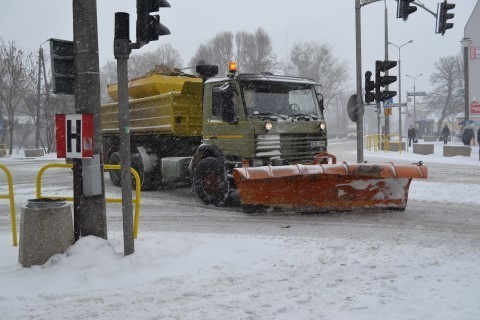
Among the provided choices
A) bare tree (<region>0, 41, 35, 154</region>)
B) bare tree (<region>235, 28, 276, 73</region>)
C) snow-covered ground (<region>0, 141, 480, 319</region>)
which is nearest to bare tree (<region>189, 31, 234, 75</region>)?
bare tree (<region>235, 28, 276, 73</region>)

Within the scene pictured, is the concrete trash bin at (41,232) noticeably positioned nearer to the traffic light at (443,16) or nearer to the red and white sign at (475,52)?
the traffic light at (443,16)

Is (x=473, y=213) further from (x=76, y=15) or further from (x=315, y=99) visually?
(x=76, y=15)

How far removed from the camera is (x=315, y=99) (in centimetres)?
977

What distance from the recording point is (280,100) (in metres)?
9.24

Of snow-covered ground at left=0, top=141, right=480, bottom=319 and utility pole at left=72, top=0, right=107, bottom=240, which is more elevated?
utility pole at left=72, top=0, right=107, bottom=240

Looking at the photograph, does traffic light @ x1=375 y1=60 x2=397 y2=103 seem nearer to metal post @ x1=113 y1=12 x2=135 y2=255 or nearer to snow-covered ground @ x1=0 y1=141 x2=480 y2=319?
snow-covered ground @ x1=0 y1=141 x2=480 y2=319

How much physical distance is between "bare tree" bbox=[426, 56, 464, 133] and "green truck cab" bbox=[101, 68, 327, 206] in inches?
2248

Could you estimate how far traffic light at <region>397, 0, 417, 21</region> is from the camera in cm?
1304

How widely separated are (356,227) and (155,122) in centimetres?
589

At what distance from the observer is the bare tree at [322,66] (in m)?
65.4

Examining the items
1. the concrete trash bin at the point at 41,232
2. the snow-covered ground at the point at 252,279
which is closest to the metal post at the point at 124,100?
the snow-covered ground at the point at 252,279

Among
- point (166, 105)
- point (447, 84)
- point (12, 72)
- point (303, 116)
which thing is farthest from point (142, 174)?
point (447, 84)

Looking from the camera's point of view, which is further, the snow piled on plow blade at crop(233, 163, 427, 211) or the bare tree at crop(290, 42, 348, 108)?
the bare tree at crop(290, 42, 348, 108)

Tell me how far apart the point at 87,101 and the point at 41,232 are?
5.23 ft
